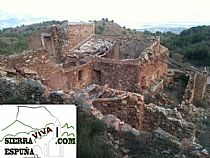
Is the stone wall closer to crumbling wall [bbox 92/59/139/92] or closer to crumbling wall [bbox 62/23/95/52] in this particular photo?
crumbling wall [bbox 92/59/139/92]

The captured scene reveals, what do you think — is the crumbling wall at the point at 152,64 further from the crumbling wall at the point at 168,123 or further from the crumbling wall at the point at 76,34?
the crumbling wall at the point at 168,123

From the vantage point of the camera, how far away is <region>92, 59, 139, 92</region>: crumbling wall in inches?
522

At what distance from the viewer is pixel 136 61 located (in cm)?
1323

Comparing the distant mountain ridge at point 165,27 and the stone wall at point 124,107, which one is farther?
the distant mountain ridge at point 165,27

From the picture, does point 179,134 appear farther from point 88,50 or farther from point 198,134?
point 88,50

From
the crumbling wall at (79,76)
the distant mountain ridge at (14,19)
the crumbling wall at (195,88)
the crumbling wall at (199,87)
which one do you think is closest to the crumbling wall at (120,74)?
the crumbling wall at (79,76)

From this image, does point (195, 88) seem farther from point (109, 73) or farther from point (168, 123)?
point (168, 123)

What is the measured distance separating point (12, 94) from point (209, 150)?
318 centimetres

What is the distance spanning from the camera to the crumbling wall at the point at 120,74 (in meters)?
13.2

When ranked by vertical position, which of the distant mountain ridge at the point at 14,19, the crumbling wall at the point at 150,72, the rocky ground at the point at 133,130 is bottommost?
the crumbling wall at the point at 150,72

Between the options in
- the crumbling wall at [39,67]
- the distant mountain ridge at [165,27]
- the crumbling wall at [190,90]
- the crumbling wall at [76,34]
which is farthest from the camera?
the distant mountain ridge at [165,27]

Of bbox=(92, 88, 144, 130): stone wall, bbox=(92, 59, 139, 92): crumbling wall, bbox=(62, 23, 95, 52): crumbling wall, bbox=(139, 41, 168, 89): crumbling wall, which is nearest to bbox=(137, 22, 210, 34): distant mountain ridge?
bbox=(139, 41, 168, 89): crumbling wall

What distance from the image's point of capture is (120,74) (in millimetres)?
13352

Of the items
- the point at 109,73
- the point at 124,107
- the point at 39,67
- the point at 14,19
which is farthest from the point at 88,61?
the point at 14,19
